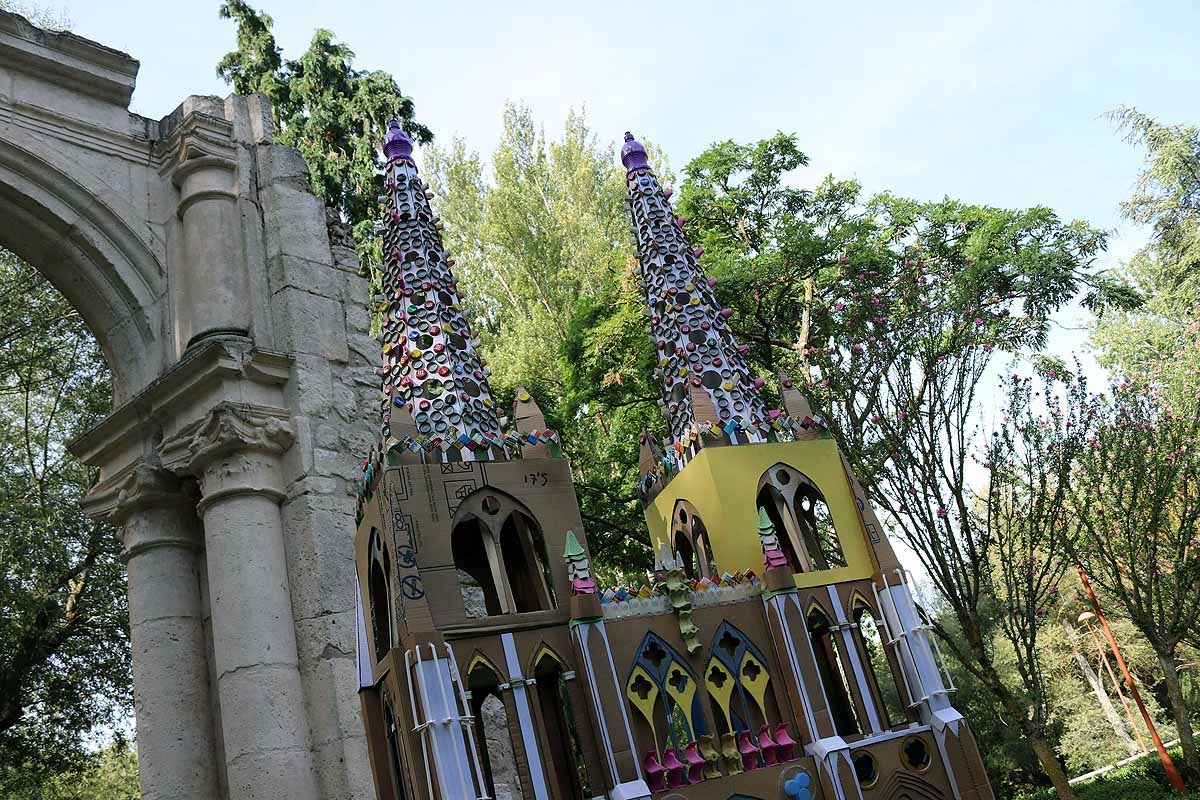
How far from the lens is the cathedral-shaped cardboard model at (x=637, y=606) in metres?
3.96

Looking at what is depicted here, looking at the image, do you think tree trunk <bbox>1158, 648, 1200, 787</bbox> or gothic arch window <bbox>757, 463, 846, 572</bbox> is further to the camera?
tree trunk <bbox>1158, 648, 1200, 787</bbox>

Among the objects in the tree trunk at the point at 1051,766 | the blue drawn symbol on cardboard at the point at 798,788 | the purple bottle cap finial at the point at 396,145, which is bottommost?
the tree trunk at the point at 1051,766

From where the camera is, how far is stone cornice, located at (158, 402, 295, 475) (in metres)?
6.52

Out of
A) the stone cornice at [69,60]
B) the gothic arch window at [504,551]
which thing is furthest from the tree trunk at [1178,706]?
the stone cornice at [69,60]

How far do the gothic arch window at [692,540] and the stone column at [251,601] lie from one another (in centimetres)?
255

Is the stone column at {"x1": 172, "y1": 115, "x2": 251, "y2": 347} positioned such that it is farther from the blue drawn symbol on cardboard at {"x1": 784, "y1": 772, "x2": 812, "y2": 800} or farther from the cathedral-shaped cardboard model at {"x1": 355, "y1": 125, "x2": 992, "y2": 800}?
the blue drawn symbol on cardboard at {"x1": 784, "y1": 772, "x2": 812, "y2": 800}

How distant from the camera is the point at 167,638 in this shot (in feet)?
22.2

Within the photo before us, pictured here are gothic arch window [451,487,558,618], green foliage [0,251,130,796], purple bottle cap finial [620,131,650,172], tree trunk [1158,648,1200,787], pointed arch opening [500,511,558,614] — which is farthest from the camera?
green foliage [0,251,130,796]

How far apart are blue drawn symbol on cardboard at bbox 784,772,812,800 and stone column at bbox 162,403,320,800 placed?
10.0 feet

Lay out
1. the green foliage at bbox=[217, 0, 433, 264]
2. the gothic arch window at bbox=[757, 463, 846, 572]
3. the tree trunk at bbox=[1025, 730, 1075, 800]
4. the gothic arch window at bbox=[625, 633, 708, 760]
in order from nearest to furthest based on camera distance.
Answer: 1. the gothic arch window at bbox=[625, 633, 708, 760]
2. the gothic arch window at bbox=[757, 463, 846, 572]
3. the tree trunk at bbox=[1025, 730, 1075, 800]
4. the green foliage at bbox=[217, 0, 433, 264]

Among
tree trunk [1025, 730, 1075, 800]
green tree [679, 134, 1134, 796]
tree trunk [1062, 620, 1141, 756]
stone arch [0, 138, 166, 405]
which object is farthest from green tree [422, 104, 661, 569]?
tree trunk [1062, 620, 1141, 756]

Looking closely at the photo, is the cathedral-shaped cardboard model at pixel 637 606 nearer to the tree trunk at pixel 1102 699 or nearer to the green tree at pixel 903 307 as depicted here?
the green tree at pixel 903 307

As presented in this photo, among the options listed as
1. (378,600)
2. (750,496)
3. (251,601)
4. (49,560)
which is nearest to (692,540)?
(750,496)

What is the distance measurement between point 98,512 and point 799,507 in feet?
15.9
